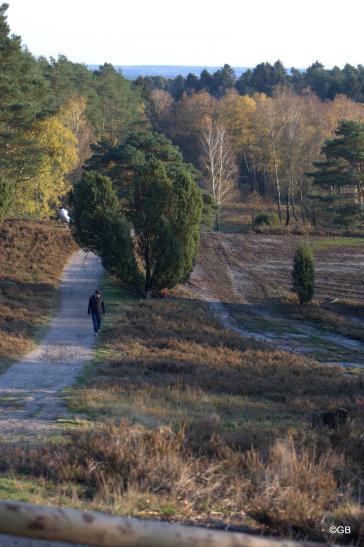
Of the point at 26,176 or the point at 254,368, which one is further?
the point at 26,176

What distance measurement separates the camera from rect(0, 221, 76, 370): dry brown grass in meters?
20.9

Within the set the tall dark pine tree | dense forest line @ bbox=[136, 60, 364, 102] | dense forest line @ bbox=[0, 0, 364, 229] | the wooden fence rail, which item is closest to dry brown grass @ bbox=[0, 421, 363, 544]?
the wooden fence rail

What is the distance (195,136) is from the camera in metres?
86.0

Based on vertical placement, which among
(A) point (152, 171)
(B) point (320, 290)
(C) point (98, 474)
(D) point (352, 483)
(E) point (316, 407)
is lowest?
(B) point (320, 290)

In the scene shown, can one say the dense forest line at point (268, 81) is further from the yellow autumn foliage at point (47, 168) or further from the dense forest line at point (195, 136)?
the yellow autumn foliage at point (47, 168)

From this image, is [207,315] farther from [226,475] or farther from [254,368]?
[226,475]

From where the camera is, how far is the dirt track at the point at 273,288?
26750 millimetres

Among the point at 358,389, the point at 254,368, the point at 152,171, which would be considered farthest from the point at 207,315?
the point at 358,389

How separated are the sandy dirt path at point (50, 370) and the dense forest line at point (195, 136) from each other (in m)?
9.39

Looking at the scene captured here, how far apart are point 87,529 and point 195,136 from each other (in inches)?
3319

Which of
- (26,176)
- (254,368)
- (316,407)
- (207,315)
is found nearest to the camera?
(316,407)

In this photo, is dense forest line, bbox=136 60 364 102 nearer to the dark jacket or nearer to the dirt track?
the dirt track

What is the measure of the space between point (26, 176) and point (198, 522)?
142 feet

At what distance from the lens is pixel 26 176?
4716 cm
